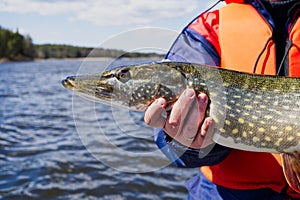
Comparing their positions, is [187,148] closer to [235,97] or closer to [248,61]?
[235,97]

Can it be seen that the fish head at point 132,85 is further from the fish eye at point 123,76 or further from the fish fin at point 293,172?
the fish fin at point 293,172

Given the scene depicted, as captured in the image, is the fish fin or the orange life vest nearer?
the fish fin

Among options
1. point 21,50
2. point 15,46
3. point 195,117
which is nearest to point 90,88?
point 195,117

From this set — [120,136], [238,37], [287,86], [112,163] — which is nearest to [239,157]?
[287,86]

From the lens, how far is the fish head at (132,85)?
246 centimetres

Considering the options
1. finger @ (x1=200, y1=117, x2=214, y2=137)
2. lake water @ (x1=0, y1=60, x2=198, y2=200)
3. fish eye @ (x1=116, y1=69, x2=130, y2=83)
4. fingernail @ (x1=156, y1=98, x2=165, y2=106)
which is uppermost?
fish eye @ (x1=116, y1=69, x2=130, y2=83)

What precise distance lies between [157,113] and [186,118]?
20 cm

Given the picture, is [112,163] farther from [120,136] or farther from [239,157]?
[239,157]

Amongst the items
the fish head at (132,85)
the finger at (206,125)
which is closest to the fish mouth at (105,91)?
the fish head at (132,85)

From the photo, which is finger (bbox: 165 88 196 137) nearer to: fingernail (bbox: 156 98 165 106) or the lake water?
fingernail (bbox: 156 98 165 106)

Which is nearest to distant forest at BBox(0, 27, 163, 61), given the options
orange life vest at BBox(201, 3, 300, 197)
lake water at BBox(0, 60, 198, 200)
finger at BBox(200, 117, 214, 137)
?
lake water at BBox(0, 60, 198, 200)

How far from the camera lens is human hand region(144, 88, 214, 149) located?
7.75 feet

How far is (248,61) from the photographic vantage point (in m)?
2.69

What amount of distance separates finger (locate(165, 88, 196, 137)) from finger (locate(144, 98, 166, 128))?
0.05 metres
